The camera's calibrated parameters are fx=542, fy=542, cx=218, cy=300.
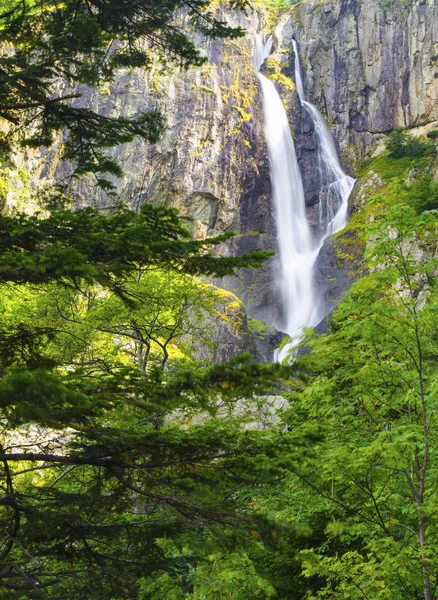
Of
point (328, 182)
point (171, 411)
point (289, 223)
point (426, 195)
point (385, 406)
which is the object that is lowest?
point (385, 406)

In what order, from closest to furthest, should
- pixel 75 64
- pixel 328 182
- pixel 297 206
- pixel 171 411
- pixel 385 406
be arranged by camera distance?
1. pixel 385 406
2. pixel 171 411
3. pixel 75 64
4. pixel 297 206
5. pixel 328 182

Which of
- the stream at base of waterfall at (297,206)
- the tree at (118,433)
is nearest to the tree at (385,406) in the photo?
the tree at (118,433)

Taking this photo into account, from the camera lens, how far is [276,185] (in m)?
43.9

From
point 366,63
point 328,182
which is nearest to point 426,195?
point 328,182

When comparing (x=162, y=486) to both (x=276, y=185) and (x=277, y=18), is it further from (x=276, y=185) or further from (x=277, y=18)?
(x=277, y=18)

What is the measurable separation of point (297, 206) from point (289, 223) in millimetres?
1986

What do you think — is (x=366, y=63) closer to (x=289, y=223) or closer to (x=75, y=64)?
(x=289, y=223)

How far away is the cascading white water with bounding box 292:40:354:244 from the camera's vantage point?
4188 centimetres

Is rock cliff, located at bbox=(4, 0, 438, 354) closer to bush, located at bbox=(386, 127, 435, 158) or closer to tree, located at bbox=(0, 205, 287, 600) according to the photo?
bush, located at bbox=(386, 127, 435, 158)

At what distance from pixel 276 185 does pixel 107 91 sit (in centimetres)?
1508

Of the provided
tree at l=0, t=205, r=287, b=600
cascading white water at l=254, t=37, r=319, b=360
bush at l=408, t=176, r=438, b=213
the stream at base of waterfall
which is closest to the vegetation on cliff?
tree at l=0, t=205, r=287, b=600

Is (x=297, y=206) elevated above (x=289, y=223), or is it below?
above

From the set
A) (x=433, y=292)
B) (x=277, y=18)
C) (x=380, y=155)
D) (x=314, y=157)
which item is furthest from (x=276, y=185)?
(x=433, y=292)

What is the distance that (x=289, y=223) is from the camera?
4247 centimetres
